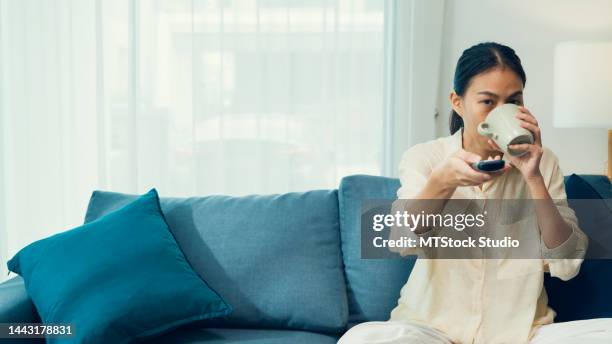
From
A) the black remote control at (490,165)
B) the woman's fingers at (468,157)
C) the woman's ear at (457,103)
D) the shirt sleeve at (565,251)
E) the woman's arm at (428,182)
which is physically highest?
the woman's ear at (457,103)

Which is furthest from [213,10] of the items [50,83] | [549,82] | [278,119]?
[549,82]

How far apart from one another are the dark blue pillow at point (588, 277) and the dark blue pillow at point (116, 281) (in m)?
0.81

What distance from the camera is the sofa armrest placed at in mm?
1712

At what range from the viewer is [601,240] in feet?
5.89

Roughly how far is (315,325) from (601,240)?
2.44 ft

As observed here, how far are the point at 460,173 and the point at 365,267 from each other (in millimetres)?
537

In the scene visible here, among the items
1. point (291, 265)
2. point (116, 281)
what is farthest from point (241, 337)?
point (116, 281)

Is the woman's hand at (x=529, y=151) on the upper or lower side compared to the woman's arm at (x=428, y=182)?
upper

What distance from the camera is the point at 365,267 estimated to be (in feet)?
6.42

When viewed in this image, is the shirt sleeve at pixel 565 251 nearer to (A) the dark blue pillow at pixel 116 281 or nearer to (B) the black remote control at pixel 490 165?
(B) the black remote control at pixel 490 165

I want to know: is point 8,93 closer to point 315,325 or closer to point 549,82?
point 315,325

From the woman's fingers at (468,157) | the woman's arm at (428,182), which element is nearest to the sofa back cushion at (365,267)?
the woman's arm at (428,182)

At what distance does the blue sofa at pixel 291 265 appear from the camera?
1.86m

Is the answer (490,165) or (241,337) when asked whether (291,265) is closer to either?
(241,337)
